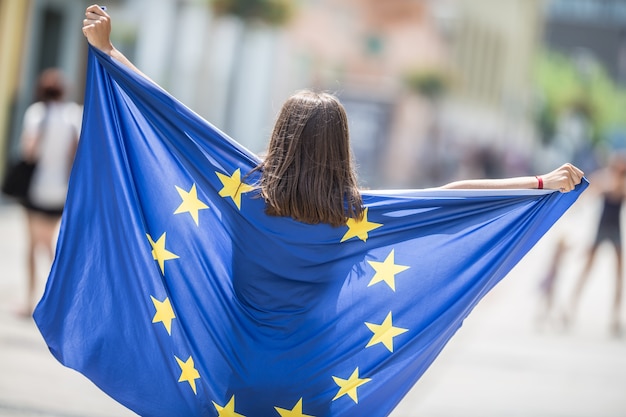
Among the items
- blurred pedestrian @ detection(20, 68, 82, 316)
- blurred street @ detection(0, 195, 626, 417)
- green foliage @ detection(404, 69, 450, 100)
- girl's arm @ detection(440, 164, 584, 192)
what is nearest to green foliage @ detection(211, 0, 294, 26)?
blurred street @ detection(0, 195, 626, 417)

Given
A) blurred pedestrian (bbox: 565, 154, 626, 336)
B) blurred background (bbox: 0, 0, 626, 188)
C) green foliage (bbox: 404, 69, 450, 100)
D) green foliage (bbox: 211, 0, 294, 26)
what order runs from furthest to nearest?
green foliage (bbox: 404, 69, 450, 100)
green foliage (bbox: 211, 0, 294, 26)
blurred background (bbox: 0, 0, 626, 188)
blurred pedestrian (bbox: 565, 154, 626, 336)

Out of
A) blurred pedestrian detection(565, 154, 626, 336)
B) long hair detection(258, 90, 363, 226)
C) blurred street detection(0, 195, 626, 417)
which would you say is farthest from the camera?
blurred pedestrian detection(565, 154, 626, 336)

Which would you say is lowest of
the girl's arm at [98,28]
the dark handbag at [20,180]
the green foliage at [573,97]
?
the green foliage at [573,97]

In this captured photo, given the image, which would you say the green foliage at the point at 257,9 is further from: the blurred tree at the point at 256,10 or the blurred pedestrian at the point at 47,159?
the blurred pedestrian at the point at 47,159

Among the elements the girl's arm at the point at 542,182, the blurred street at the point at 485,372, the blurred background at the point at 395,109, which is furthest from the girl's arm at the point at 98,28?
the blurred street at the point at 485,372

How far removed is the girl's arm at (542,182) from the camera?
4.13 m

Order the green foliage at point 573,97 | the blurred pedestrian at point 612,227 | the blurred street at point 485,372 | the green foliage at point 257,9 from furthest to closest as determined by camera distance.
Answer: the green foliage at point 573,97, the green foliage at point 257,9, the blurred pedestrian at point 612,227, the blurred street at point 485,372

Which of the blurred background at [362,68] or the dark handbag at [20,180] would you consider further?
the blurred background at [362,68]

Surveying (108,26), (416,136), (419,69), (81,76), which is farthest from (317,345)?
(416,136)

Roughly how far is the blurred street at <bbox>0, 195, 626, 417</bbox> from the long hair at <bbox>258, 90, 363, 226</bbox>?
9.52ft

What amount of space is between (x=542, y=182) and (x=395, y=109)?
31.8 m

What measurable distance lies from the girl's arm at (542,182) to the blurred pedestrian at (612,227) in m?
8.12

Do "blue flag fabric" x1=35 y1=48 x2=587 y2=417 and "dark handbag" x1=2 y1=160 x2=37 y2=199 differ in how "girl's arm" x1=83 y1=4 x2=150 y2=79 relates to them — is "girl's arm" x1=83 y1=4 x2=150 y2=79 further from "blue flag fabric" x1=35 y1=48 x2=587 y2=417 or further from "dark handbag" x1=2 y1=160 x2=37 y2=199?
"dark handbag" x1=2 y1=160 x2=37 y2=199

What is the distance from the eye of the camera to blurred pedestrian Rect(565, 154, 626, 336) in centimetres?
1208
